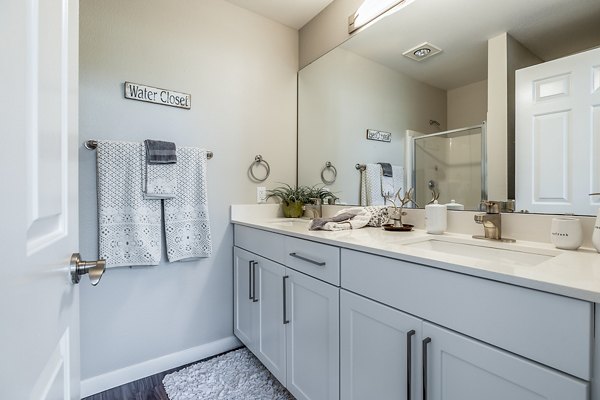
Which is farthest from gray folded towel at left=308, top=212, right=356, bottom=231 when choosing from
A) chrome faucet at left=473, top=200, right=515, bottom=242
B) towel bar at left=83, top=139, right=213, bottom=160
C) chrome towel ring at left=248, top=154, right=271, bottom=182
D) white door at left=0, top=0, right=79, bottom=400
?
towel bar at left=83, top=139, right=213, bottom=160

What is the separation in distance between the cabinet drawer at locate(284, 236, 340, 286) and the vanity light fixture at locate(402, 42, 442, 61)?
1.07 meters

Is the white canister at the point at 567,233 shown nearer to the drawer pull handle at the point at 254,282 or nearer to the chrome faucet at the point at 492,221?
the chrome faucet at the point at 492,221

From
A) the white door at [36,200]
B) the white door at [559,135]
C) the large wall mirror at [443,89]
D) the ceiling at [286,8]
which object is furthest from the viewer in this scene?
the ceiling at [286,8]

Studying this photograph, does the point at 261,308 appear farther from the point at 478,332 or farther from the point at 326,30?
the point at 326,30

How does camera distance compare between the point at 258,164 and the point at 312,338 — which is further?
the point at 258,164

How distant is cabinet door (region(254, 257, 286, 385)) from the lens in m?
1.37

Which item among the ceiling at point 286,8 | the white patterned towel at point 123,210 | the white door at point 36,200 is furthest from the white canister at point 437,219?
the ceiling at point 286,8

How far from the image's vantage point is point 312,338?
3.84ft

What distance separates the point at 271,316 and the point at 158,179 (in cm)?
94

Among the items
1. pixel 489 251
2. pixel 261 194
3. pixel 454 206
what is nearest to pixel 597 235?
pixel 489 251

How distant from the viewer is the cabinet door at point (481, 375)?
0.56 m

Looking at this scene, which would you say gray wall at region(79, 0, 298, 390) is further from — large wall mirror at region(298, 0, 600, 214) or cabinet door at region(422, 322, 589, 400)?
cabinet door at region(422, 322, 589, 400)

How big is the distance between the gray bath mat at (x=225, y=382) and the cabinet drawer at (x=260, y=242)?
685mm

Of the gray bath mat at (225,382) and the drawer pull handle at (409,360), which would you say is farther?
the gray bath mat at (225,382)
